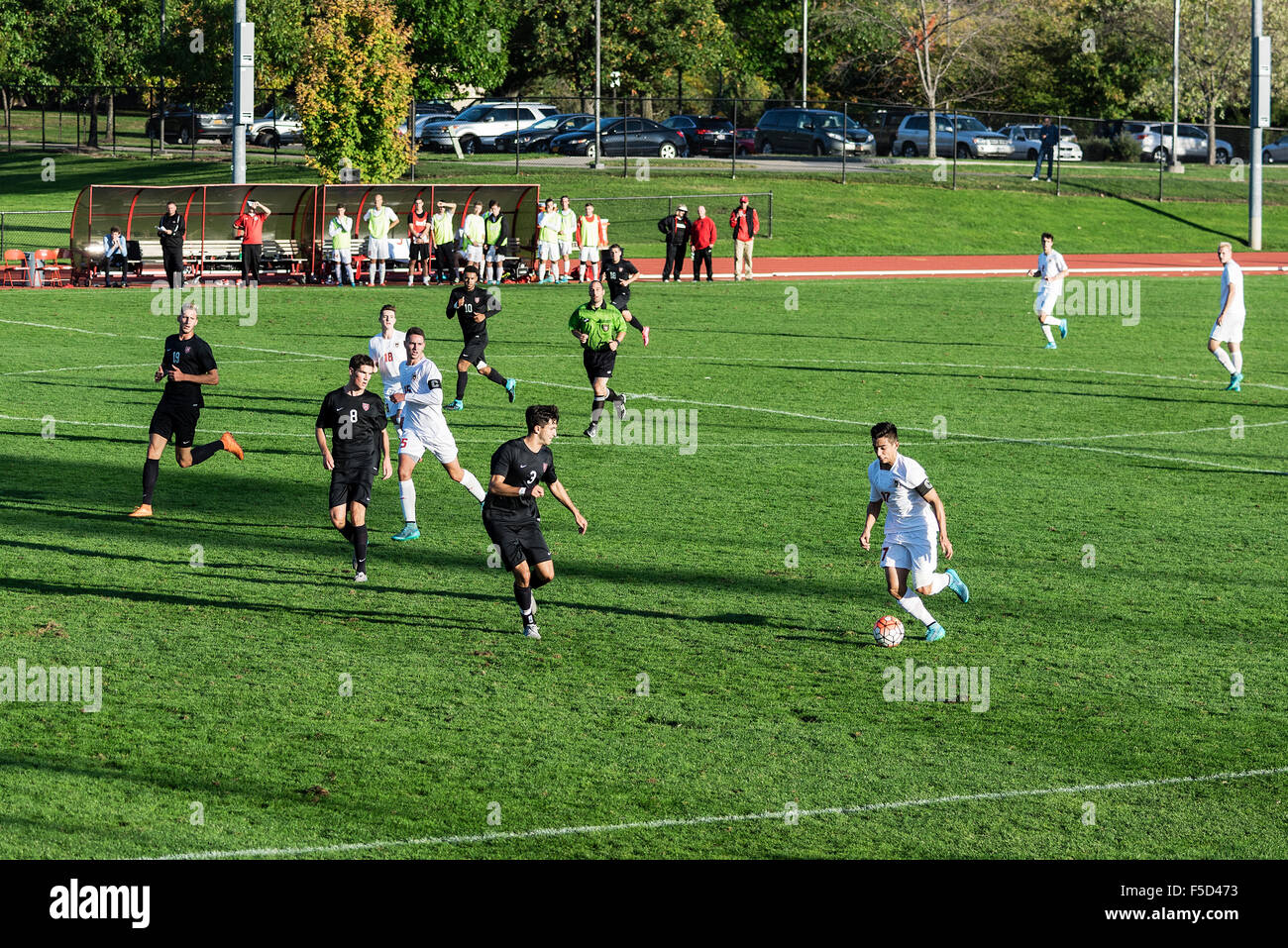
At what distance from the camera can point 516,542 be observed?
11.3 m

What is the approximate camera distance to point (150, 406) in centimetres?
2138

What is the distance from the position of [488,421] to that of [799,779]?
12474 mm

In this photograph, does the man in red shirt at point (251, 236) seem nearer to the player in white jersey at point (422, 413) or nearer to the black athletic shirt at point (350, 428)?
the player in white jersey at point (422, 413)

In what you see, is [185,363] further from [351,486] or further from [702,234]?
[702,234]

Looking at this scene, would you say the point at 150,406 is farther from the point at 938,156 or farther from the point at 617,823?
the point at 938,156

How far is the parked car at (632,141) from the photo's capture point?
61.2 meters

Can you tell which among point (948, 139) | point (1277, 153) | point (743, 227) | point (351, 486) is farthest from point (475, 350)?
point (1277, 153)

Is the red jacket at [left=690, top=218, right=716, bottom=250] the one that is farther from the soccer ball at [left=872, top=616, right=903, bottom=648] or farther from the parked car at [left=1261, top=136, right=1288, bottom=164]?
the parked car at [left=1261, top=136, right=1288, bottom=164]

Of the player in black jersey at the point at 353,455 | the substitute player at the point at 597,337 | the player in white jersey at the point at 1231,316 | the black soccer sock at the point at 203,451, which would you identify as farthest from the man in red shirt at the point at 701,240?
the player in black jersey at the point at 353,455

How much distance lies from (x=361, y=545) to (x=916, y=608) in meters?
4.56

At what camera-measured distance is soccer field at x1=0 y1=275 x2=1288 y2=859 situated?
8352 millimetres

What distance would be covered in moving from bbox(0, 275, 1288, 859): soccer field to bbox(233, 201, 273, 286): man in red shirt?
1585cm

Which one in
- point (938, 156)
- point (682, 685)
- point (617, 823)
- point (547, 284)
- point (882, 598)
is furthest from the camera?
point (938, 156)

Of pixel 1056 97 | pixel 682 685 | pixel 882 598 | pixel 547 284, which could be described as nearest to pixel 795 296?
pixel 547 284
